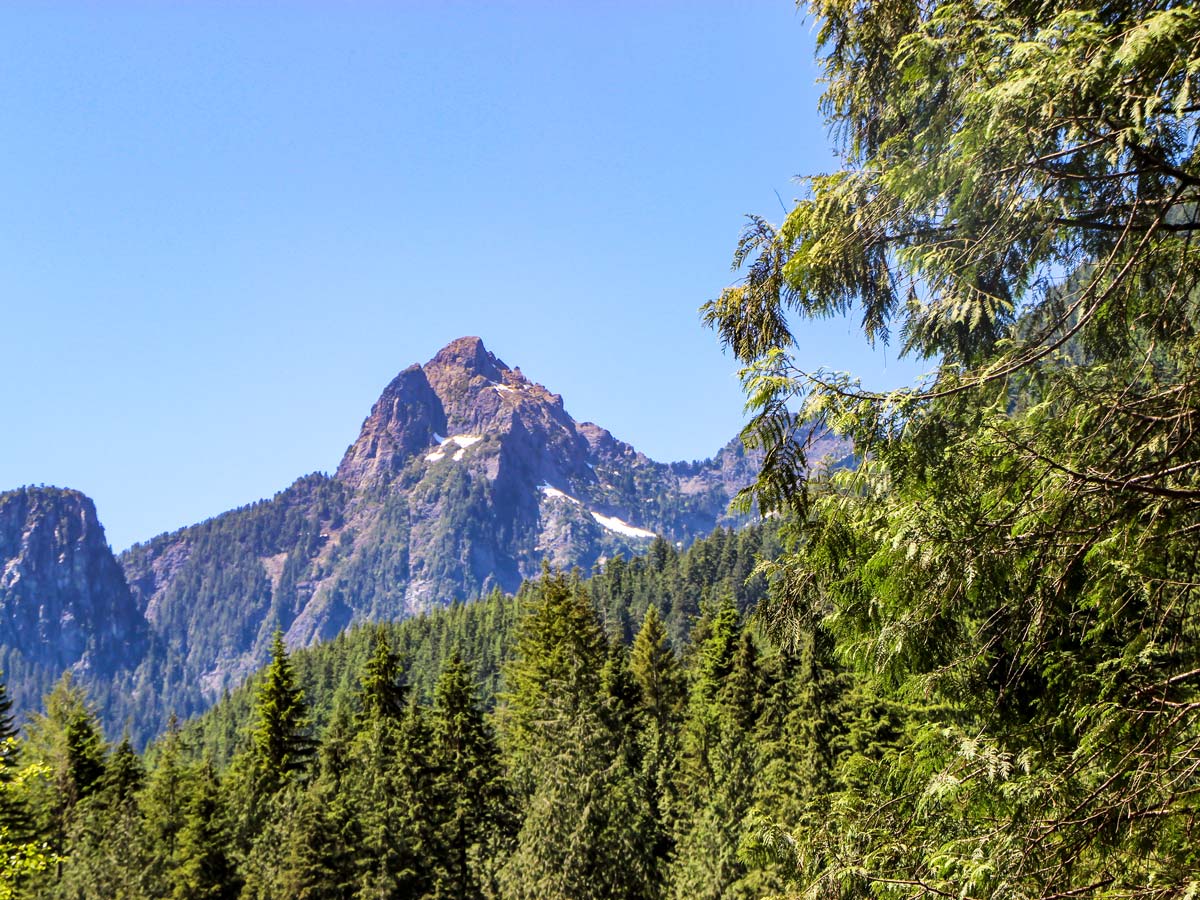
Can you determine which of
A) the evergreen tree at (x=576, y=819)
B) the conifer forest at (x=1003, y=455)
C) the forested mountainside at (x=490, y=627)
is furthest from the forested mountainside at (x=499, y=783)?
the forested mountainside at (x=490, y=627)

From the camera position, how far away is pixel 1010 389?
5797mm

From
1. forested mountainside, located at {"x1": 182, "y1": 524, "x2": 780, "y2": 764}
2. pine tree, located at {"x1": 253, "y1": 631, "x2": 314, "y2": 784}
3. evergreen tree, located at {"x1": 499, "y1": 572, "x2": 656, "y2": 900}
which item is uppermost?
forested mountainside, located at {"x1": 182, "y1": 524, "x2": 780, "y2": 764}

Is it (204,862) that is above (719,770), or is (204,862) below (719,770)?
below

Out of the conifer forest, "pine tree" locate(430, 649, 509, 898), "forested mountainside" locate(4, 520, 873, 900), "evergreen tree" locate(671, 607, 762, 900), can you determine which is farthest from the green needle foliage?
"pine tree" locate(430, 649, 509, 898)

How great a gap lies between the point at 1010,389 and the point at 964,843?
8.68 ft

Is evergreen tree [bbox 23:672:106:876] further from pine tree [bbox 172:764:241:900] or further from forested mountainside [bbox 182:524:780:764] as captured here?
forested mountainside [bbox 182:524:780:764]

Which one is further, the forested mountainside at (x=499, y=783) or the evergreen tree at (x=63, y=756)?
the evergreen tree at (x=63, y=756)

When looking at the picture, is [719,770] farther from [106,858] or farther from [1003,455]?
[1003,455]

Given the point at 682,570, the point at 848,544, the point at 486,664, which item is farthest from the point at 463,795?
the point at 682,570

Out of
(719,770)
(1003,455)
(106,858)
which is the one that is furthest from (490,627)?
(1003,455)

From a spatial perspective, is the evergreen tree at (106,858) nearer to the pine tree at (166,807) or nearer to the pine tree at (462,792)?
the pine tree at (166,807)

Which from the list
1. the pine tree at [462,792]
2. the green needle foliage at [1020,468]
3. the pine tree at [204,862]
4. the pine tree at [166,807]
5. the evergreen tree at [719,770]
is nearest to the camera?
the green needle foliage at [1020,468]

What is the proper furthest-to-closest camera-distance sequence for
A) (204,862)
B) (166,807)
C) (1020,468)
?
(166,807), (204,862), (1020,468)

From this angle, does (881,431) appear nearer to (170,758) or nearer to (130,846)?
(130,846)
